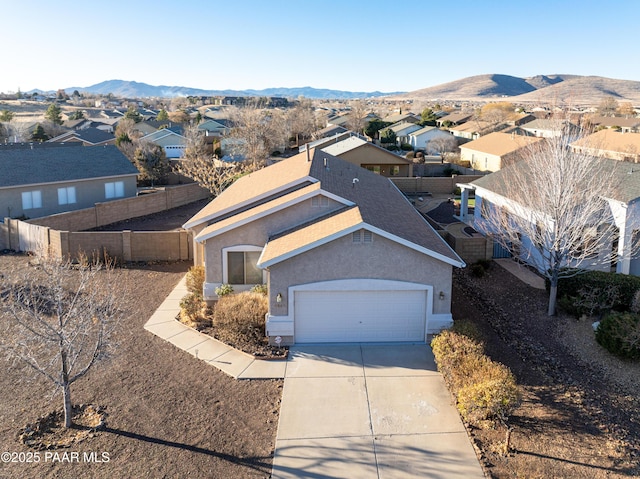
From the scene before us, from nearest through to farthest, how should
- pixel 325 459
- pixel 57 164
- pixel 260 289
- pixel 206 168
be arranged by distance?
pixel 325 459 → pixel 260 289 → pixel 57 164 → pixel 206 168

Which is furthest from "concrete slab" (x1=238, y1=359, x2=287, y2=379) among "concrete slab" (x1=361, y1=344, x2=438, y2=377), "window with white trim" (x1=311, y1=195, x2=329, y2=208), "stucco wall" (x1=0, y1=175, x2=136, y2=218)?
"stucco wall" (x1=0, y1=175, x2=136, y2=218)

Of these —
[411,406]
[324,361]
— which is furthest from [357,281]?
[411,406]

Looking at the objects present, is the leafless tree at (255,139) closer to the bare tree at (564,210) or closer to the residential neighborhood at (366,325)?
the residential neighborhood at (366,325)

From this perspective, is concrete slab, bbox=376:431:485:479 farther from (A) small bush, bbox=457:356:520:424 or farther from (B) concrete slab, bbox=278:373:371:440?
(B) concrete slab, bbox=278:373:371:440

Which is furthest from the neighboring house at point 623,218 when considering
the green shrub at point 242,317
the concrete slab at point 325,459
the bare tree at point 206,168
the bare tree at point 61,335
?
the bare tree at point 206,168

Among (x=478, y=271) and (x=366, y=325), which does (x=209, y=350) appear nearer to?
(x=366, y=325)

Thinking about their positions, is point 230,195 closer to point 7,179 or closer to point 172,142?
point 7,179
